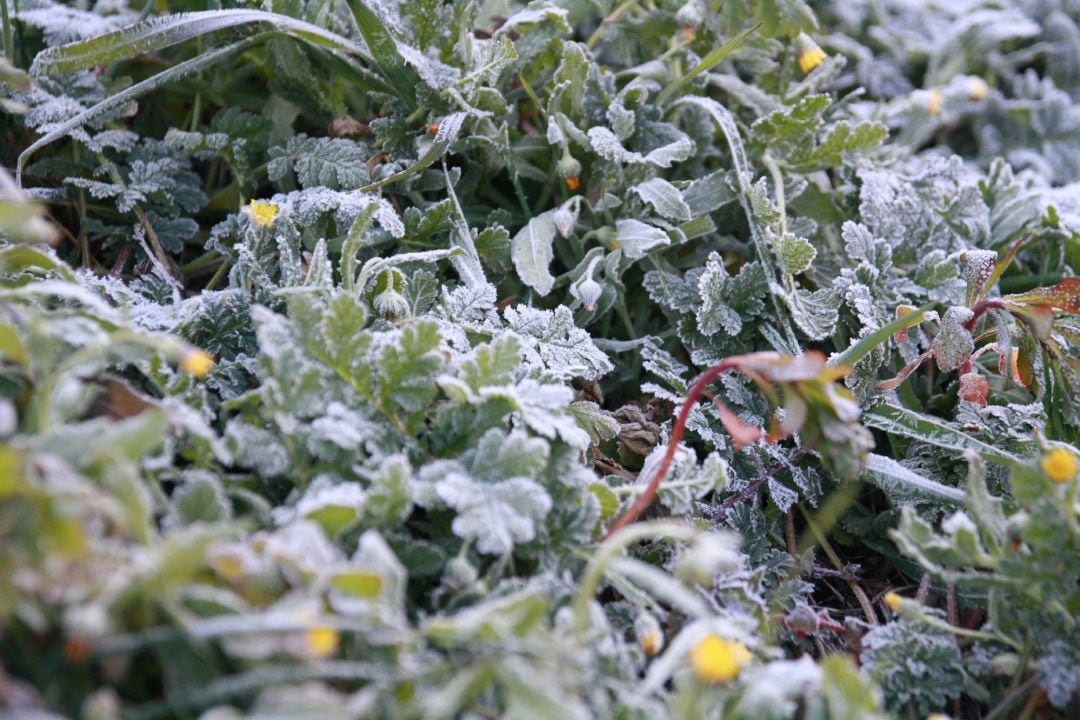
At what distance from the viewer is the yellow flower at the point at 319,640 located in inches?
30.1

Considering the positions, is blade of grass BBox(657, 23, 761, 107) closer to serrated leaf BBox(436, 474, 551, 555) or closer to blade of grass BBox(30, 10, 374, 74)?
blade of grass BBox(30, 10, 374, 74)

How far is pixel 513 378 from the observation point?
3.68 feet

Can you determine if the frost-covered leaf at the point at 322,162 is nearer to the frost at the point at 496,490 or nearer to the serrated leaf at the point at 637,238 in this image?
the serrated leaf at the point at 637,238

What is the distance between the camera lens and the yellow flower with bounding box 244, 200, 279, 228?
1337 mm

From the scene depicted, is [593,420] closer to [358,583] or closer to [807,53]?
[358,583]

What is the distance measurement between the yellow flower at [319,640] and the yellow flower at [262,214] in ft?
2.41

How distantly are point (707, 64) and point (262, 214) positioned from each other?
2.67 ft

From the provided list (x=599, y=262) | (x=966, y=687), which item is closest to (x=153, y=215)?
(x=599, y=262)

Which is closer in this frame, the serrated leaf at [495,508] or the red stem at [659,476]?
the serrated leaf at [495,508]

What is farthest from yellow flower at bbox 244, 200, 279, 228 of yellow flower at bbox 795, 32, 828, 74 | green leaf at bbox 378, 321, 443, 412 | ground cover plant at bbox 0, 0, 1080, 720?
yellow flower at bbox 795, 32, 828, 74

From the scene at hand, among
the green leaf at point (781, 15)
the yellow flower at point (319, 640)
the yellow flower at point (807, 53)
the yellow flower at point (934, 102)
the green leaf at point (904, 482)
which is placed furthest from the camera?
the yellow flower at point (934, 102)

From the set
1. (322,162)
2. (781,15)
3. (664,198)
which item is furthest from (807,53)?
(322,162)

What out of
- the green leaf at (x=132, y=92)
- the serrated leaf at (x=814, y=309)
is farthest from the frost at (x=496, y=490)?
the green leaf at (x=132, y=92)

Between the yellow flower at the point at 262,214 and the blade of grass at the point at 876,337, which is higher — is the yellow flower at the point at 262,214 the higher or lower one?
the higher one
